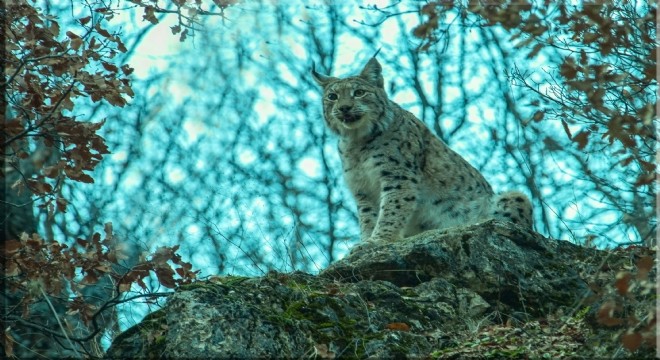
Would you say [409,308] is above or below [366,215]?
below

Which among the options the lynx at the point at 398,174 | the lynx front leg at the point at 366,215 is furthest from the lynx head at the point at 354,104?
the lynx front leg at the point at 366,215

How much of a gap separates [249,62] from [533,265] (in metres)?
12.9

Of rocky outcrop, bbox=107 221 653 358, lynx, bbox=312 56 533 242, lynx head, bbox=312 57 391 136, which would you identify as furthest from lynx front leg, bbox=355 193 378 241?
rocky outcrop, bbox=107 221 653 358

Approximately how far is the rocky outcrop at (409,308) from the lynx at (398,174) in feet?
6.35

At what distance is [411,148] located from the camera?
9.85 meters

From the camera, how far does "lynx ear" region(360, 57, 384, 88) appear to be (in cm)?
1061

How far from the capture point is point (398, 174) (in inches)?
376

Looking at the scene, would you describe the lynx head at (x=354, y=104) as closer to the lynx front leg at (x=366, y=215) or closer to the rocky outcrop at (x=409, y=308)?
the lynx front leg at (x=366, y=215)

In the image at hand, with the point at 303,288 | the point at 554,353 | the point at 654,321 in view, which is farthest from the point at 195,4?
the point at 654,321

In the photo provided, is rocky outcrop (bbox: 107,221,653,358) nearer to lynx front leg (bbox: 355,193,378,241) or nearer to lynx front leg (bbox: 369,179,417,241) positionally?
lynx front leg (bbox: 369,179,417,241)

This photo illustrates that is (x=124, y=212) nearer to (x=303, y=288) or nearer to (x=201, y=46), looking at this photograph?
(x=201, y=46)

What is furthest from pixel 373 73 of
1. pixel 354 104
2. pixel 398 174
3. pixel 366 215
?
pixel 366 215

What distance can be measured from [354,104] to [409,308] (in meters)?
4.32

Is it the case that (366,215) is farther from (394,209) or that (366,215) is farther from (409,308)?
(409,308)
